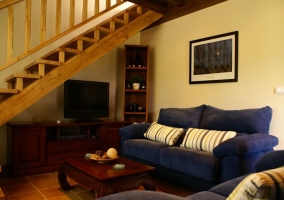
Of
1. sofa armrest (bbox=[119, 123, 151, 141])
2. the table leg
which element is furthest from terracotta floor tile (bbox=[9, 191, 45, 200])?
sofa armrest (bbox=[119, 123, 151, 141])

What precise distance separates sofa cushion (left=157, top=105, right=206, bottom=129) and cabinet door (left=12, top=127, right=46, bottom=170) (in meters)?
1.85

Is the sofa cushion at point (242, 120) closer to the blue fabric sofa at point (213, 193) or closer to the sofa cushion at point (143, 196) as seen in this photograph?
the blue fabric sofa at point (213, 193)

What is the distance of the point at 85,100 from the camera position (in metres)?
4.13

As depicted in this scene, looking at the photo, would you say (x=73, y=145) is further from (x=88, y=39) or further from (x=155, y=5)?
(x=155, y=5)

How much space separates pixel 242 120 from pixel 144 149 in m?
1.28

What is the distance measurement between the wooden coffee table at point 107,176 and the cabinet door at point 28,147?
108cm

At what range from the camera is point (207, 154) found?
261cm

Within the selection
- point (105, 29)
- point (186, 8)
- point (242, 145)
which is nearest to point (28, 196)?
point (242, 145)

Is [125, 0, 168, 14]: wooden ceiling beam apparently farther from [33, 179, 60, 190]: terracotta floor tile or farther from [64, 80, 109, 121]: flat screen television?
[33, 179, 60, 190]: terracotta floor tile

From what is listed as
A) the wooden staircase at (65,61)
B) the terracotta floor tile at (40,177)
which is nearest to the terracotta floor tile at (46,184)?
the terracotta floor tile at (40,177)

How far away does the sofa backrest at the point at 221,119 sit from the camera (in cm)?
279

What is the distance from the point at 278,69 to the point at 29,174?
11.9 ft

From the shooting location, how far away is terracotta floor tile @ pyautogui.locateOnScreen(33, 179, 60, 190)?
297 centimetres

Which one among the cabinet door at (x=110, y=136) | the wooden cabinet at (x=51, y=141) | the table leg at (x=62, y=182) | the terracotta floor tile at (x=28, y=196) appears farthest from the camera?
the cabinet door at (x=110, y=136)
